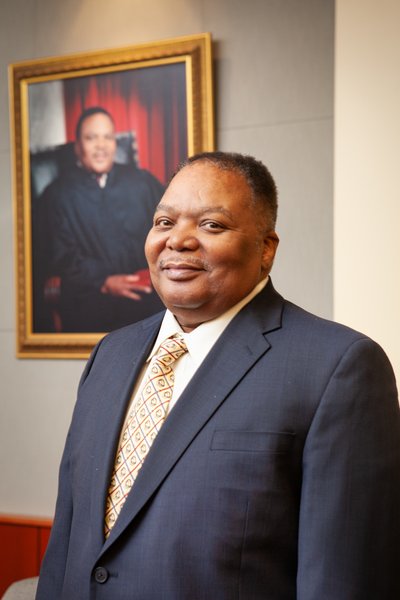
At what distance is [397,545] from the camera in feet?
4.36

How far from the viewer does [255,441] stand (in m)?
1.34

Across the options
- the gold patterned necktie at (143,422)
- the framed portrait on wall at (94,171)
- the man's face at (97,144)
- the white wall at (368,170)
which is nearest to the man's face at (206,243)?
the gold patterned necktie at (143,422)

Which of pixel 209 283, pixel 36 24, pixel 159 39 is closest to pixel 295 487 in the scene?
pixel 209 283

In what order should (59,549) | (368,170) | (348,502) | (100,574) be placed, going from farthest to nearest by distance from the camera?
(368,170)
(59,549)
(100,574)
(348,502)

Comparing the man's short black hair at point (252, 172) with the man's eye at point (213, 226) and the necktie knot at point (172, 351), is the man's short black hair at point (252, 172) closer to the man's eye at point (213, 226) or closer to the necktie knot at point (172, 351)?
the man's eye at point (213, 226)

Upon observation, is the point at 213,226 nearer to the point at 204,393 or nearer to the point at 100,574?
the point at 204,393

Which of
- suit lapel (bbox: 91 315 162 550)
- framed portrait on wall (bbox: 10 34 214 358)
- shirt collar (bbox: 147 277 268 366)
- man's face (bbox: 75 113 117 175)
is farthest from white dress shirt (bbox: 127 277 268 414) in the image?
man's face (bbox: 75 113 117 175)

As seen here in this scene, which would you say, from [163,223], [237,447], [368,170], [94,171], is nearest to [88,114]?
[94,171]

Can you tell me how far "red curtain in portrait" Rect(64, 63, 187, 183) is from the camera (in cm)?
293

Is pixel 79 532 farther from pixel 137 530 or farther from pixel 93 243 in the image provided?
pixel 93 243

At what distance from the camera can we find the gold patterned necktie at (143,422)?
1481mm

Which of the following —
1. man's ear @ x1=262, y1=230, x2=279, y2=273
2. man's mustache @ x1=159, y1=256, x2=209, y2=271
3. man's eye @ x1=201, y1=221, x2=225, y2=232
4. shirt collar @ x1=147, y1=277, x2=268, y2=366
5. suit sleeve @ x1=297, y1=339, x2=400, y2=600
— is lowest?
suit sleeve @ x1=297, y1=339, x2=400, y2=600

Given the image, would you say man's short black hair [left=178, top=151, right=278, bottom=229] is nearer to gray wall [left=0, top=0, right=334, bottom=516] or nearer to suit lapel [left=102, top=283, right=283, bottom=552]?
suit lapel [left=102, top=283, right=283, bottom=552]

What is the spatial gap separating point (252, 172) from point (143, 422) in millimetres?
603
